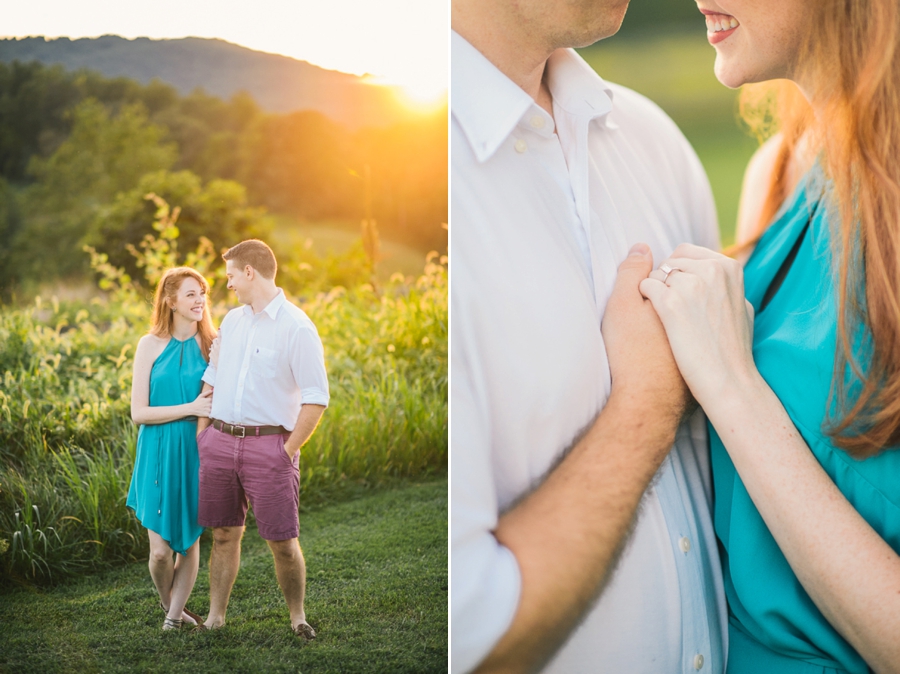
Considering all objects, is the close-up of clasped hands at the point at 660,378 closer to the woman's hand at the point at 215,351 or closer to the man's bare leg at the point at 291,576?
the man's bare leg at the point at 291,576

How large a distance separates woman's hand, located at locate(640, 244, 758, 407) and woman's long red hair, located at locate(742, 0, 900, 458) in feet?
0.66

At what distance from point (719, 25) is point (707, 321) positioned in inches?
32.1

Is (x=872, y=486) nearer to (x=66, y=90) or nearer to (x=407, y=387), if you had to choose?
(x=407, y=387)

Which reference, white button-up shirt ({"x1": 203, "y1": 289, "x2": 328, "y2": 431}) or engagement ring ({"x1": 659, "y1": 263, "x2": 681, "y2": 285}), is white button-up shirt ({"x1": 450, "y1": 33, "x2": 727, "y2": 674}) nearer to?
engagement ring ({"x1": 659, "y1": 263, "x2": 681, "y2": 285})

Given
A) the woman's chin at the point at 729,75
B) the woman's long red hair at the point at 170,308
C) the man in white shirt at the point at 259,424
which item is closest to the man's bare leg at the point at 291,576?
the man in white shirt at the point at 259,424

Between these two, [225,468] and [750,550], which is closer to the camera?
[750,550]

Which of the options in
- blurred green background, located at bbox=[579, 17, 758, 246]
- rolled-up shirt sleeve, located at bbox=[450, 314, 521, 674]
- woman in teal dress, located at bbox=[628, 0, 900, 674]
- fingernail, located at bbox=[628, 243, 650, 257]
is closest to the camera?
woman in teal dress, located at bbox=[628, 0, 900, 674]

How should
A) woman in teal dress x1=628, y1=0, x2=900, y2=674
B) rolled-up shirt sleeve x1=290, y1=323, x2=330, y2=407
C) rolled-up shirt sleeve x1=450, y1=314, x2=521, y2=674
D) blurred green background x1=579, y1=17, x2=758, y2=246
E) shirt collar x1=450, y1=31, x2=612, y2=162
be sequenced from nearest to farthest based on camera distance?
woman in teal dress x1=628, y1=0, x2=900, y2=674, rolled-up shirt sleeve x1=450, y1=314, x2=521, y2=674, shirt collar x1=450, y1=31, x2=612, y2=162, rolled-up shirt sleeve x1=290, y1=323, x2=330, y2=407, blurred green background x1=579, y1=17, x2=758, y2=246

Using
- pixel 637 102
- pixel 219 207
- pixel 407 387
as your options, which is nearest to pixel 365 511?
pixel 407 387

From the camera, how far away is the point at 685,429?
1.70m

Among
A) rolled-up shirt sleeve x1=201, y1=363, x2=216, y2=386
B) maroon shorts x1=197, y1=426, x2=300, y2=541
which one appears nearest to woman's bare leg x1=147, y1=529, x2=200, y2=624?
maroon shorts x1=197, y1=426, x2=300, y2=541

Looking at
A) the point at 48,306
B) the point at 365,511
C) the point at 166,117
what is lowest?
the point at 365,511

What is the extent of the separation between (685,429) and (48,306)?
1.95 meters

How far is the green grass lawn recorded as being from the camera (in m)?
1.92
